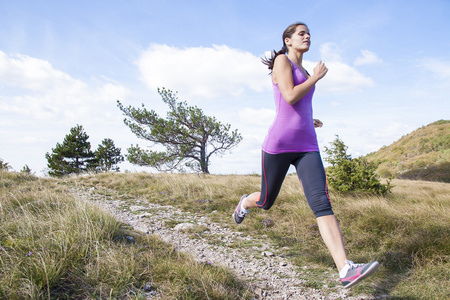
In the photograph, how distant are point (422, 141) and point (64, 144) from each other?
36243mm

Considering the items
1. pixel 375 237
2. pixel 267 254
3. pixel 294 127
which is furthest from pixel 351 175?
pixel 294 127

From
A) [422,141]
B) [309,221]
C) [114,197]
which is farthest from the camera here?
[422,141]

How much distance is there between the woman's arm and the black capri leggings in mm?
546

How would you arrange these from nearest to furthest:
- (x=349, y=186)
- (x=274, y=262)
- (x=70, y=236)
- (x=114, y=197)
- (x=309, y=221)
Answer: (x=70, y=236)
(x=274, y=262)
(x=309, y=221)
(x=349, y=186)
(x=114, y=197)

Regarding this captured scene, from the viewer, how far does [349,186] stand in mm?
7262

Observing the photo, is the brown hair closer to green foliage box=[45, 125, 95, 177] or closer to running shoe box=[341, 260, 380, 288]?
running shoe box=[341, 260, 380, 288]

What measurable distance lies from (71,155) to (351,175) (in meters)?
24.5

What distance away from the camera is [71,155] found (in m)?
25.0

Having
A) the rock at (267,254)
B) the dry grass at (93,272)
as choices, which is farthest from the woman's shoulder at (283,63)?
the rock at (267,254)

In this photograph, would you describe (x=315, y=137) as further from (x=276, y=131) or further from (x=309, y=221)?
(x=309, y=221)

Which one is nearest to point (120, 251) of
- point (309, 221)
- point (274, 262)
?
point (274, 262)

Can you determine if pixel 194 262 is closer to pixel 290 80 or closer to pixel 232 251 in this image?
pixel 232 251

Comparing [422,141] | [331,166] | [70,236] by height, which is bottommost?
[70,236]

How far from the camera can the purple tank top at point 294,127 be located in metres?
2.65
